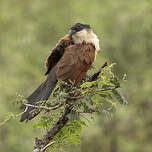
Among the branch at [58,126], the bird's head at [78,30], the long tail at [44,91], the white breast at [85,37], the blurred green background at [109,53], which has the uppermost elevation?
the blurred green background at [109,53]

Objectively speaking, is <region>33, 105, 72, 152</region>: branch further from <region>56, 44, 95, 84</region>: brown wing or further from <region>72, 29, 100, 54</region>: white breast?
<region>72, 29, 100, 54</region>: white breast

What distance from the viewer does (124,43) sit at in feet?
36.0

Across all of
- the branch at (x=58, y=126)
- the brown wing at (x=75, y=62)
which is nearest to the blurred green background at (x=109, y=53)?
the brown wing at (x=75, y=62)

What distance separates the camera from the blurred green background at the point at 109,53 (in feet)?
31.4

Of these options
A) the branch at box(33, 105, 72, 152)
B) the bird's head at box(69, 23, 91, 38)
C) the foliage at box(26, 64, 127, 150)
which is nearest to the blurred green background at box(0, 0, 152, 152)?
the bird's head at box(69, 23, 91, 38)

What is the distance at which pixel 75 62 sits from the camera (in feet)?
8.99

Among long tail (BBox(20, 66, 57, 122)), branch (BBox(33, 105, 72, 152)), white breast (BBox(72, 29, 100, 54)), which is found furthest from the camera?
white breast (BBox(72, 29, 100, 54))

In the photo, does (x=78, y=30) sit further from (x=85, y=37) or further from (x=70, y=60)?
(x=70, y=60)

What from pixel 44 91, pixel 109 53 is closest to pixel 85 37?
pixel 44 91

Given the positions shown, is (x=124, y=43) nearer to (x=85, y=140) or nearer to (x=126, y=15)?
(x=126, y=15)

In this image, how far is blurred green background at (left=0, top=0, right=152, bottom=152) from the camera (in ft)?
31.4

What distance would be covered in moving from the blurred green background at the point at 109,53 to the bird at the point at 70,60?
6.16m

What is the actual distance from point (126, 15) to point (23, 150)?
490 cm

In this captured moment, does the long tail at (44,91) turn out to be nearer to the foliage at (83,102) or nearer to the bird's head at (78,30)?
the foliage at (83,102)
